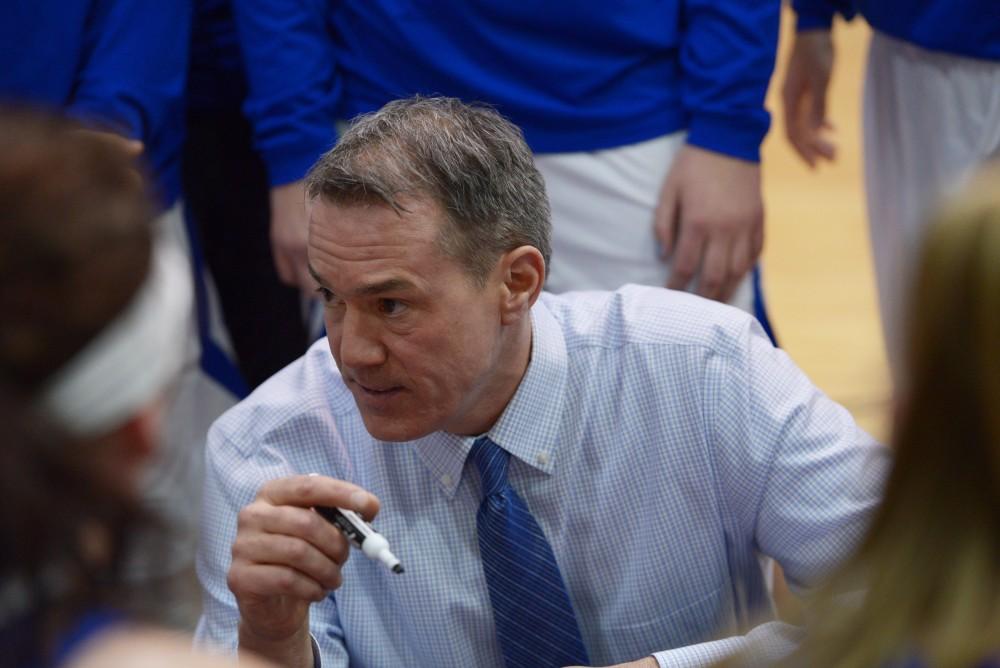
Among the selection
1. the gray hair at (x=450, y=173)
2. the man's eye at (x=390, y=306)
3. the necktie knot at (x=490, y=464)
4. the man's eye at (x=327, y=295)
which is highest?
the gray hair at (x=450, y=173)


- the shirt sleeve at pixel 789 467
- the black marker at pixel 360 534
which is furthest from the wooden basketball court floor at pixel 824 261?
the black marker at pixel 360 534

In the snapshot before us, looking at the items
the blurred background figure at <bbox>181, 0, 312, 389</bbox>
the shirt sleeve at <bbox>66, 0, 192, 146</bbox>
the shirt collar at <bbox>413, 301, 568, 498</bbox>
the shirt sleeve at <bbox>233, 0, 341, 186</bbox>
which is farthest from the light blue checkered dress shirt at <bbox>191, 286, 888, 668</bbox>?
the blurred background figure at <bbox>181, 0, 312, 389</bbox>

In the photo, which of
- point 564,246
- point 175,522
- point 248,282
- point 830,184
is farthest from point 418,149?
point 830,184

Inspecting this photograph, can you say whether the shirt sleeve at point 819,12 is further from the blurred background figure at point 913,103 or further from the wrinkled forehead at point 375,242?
the wrinkled forehead at point 375,242

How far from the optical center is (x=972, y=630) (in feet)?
3.04

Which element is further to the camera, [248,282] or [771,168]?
[771,168]

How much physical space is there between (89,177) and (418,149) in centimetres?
92

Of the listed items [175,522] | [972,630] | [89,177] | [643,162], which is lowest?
[643,162]

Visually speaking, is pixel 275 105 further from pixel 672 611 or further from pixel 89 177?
pixel 89 177

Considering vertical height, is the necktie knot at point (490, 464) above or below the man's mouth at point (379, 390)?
below

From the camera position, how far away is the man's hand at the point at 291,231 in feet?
7.90

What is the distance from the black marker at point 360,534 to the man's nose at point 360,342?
10.1 inches

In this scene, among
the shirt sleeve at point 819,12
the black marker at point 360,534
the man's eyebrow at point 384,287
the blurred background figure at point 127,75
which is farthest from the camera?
the shirt sleeve at point 819,12

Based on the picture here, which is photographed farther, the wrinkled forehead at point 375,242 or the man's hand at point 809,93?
the man's hand at point 809,93
